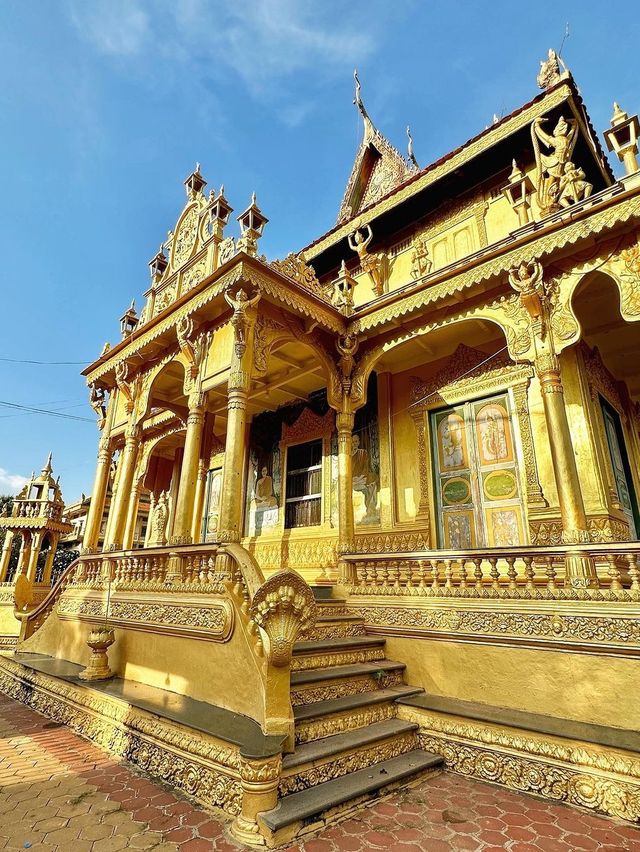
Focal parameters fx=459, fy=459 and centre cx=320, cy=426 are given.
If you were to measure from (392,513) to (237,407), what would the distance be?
363 centimetres

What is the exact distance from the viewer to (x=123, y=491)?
8.42 meters

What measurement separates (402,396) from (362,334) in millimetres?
1758

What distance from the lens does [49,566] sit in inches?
834

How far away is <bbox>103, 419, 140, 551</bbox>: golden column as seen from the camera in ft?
27.7

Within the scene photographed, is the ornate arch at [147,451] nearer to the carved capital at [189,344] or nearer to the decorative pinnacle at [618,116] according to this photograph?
the carved capital at [189,344]

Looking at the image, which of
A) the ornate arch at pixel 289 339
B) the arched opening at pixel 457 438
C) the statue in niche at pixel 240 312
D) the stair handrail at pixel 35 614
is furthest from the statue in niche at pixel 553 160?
the stair handrail at pixel 35 614

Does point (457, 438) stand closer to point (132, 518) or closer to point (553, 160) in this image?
point (553, 160)

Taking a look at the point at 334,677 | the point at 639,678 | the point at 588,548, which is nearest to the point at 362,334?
the point at 588,548

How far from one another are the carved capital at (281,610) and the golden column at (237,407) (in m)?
1.83

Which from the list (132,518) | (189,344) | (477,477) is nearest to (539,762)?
(477,477)

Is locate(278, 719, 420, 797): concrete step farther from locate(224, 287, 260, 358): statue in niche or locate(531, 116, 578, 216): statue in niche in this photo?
locate(531, 116, 578, 216): statue in niche

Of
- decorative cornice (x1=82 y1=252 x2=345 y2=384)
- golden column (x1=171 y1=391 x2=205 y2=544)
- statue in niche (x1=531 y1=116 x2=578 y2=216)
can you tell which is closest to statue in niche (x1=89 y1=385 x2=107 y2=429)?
decorative cornice (x1=82 y1=252 x2=345 y2=384)

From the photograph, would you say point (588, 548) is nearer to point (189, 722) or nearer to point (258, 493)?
point (189, 722)

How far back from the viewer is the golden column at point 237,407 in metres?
5.56
